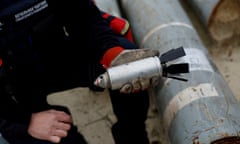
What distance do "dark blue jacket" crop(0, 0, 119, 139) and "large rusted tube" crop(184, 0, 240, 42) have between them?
81 cm

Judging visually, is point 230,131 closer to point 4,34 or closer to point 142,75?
point 142,75

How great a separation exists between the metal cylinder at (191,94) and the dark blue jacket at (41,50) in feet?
1.00

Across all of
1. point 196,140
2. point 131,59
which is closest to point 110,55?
point 131,59

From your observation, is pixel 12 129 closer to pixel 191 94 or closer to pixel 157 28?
pixel 191 94

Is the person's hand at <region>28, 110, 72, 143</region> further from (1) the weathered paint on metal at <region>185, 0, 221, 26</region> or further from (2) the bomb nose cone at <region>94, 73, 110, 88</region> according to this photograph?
(1) the weathered paint on metal at <region>185, 0, 221, 26</region>

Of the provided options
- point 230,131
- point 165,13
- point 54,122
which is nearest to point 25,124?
point 54,122

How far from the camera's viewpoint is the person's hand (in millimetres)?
1235

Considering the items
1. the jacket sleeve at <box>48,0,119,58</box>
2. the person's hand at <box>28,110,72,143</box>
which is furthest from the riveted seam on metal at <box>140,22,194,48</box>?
the person's hand at <box>28,110,72,143</box>

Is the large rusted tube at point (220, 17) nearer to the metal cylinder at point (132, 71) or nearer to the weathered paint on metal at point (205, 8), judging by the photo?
the weathered paint on metal at point (205, 8)

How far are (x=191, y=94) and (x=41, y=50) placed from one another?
0.54 m

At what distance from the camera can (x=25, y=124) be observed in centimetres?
123

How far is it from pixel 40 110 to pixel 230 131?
2.09 ft

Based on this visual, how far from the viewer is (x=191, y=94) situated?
136cm

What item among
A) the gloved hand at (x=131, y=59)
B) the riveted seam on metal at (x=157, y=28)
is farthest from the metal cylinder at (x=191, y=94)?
the gloved hand at (x=131, y=59)
